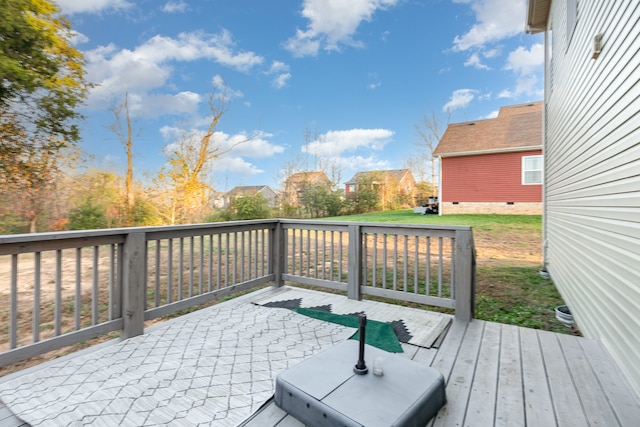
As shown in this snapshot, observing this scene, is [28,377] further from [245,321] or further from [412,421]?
[412,421]

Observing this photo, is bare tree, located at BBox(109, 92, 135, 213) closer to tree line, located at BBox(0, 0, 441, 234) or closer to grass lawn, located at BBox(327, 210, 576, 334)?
tree line, located at BBox(0, 0, 441, 234)

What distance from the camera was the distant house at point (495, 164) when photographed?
1216cm

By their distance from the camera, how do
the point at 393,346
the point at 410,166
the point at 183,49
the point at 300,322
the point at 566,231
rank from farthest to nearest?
the point at 410,166 → the point at 183,49 → the point at 566,231 → the point at 300,322 → the point at 393,346

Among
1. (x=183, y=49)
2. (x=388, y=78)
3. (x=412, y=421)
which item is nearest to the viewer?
(x=412, y=421)

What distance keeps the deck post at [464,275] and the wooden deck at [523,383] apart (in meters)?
0.26

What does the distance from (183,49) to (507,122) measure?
502 inches

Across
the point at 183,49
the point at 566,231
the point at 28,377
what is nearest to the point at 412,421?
the point at 28,377

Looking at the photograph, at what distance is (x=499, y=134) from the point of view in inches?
513

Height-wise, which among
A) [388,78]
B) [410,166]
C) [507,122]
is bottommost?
[410,166]

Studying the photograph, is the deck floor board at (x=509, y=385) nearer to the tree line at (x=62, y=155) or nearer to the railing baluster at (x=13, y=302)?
Result: the railing baluster at (x=13, y=302)

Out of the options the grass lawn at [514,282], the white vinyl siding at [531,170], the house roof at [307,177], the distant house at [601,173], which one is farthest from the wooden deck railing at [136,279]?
the white vinyl siding at [531,170]

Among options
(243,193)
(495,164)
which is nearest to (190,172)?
(243,193)

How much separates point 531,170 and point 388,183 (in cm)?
693

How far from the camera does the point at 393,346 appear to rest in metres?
2.42
